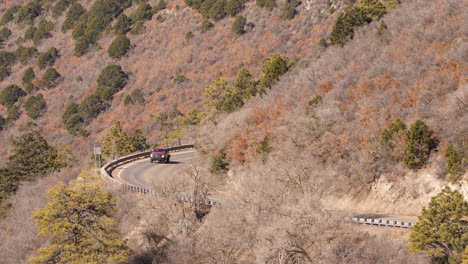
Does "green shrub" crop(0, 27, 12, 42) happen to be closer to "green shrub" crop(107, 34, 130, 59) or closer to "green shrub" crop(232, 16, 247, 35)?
"green shrub" crop(107, 34, 130, 59)

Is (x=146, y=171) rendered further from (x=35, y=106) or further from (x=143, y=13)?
(x=143, y=13)

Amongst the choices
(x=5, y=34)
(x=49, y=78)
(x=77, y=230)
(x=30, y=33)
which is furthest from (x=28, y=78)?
(x=77, y=230)

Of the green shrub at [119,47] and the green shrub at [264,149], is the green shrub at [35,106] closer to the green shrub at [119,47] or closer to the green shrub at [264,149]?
the green shrub at [119,47]

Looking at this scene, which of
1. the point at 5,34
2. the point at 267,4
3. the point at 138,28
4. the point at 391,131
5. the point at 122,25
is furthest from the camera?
the point at 5,34

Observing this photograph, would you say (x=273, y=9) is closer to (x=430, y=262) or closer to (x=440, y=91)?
(x=440, y=91)

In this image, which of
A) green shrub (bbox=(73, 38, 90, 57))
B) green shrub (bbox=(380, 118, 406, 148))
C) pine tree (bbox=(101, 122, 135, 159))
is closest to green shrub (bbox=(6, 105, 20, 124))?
green shrub (bbox=(73, 38, 90, 57))
